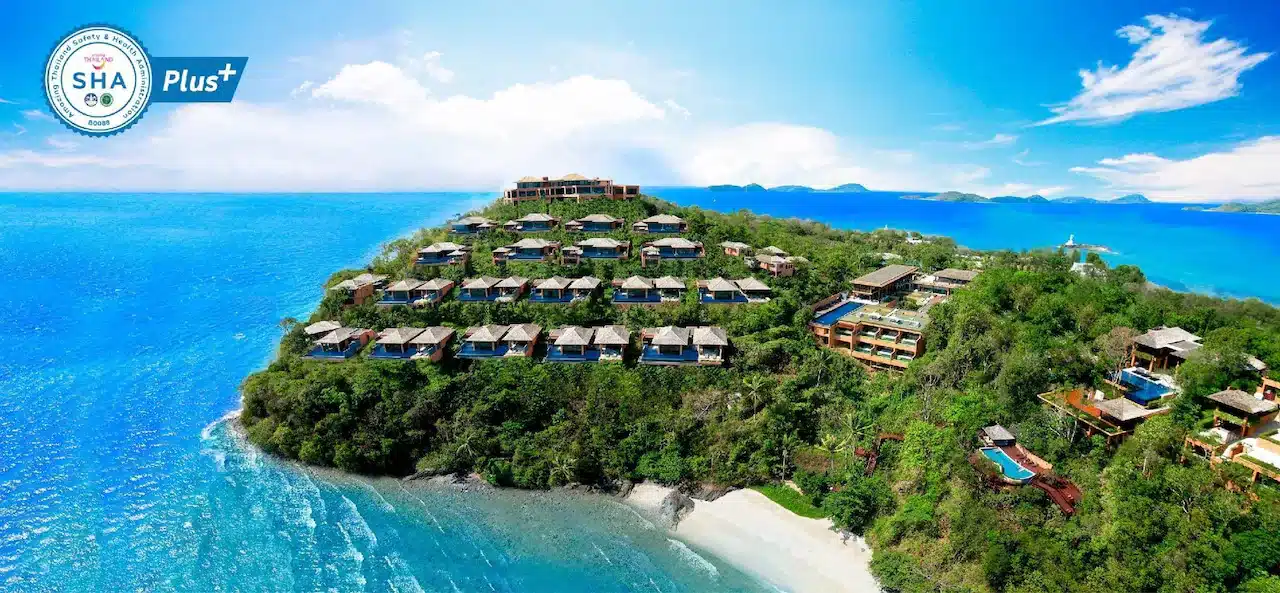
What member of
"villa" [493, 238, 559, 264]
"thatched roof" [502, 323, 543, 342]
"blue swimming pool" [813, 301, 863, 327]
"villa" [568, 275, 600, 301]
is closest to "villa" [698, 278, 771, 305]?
"blue swimming pool" [813, 301, 863, 327]

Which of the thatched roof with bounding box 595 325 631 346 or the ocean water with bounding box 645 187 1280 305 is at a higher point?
the ocean water with bounding box 645 187 1280 305

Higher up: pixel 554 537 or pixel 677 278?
pixel 677 278

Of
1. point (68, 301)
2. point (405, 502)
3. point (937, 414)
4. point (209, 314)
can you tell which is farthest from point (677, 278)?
point (68, 301)

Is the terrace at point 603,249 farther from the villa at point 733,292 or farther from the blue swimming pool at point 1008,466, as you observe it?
the blue swimming pool at point 1008,466

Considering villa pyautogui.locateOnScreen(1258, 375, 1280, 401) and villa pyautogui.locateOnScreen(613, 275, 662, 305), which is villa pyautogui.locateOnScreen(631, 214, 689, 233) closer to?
villa pyautogui.locateOnScreen(613, 275, 662, 305)

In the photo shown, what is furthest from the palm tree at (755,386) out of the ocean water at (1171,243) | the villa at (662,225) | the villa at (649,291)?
the ocean water at (1171,243)

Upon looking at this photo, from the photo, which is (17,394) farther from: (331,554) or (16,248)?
(16,248)
